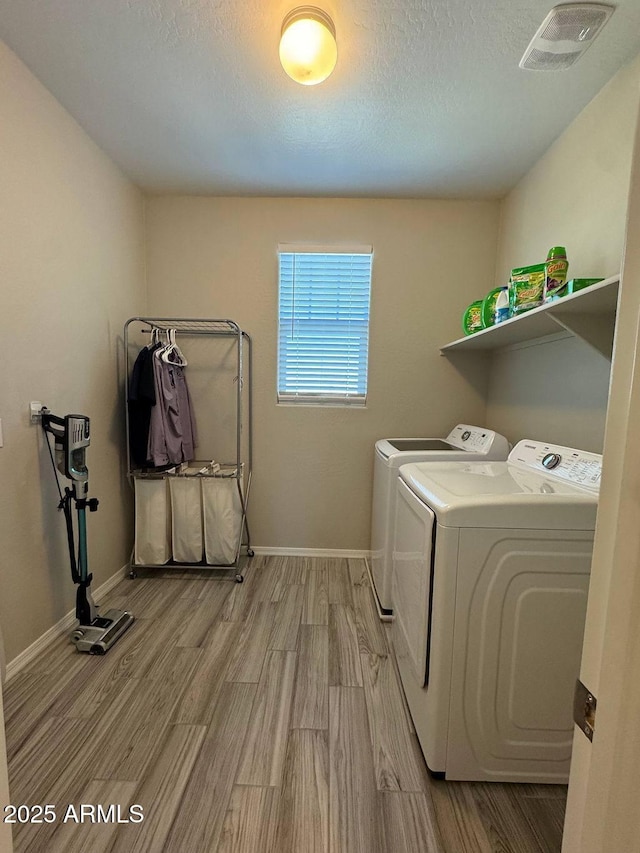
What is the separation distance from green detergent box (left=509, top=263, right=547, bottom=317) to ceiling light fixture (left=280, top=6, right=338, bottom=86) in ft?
3.48

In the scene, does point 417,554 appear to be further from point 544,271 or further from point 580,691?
point 544,271

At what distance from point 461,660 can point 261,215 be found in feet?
9.01

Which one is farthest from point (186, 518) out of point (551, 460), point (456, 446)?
point (551, 460)

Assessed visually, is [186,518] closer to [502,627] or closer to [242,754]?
[242,754]

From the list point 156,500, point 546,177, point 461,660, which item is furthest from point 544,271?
point 156,500

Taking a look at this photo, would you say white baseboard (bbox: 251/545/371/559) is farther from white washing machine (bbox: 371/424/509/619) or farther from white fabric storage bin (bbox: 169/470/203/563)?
white fabric storage bin (bbox: 169/470/203/563)

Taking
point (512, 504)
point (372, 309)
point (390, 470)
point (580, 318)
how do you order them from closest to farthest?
point (512, 504), point (580, 318), point (390, 470), point (372, 309)

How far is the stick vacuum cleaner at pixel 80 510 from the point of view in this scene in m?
1.66

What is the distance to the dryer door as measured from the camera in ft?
3.97

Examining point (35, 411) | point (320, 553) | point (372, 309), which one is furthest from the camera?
point (320, 553)

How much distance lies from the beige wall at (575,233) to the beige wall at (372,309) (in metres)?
0.43

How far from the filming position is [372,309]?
8.68ft

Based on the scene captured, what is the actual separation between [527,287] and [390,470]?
1.05 m

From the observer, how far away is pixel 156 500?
2436 millimetres
